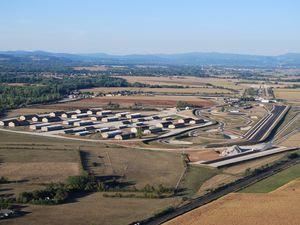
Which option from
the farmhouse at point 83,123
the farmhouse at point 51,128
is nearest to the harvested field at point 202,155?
the farmhouse at point 51,128

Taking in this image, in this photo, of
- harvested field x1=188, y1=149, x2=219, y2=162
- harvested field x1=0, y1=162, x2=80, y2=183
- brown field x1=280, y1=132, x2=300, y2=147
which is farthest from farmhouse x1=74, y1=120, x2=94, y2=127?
brown field x1=280, y1=132, x2=300, y2=147

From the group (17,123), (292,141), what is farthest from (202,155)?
(17,123)

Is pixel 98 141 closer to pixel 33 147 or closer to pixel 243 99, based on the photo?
pixel 33 147

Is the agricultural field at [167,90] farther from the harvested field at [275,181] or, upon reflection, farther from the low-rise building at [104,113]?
the harvested field at [275,181]

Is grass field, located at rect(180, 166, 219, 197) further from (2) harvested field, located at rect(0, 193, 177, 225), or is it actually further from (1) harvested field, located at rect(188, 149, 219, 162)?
(2) harvested field, located at rect(0, 193, 177, 225)

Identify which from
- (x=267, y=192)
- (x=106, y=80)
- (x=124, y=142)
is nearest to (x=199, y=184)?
(x=267, y=192)
